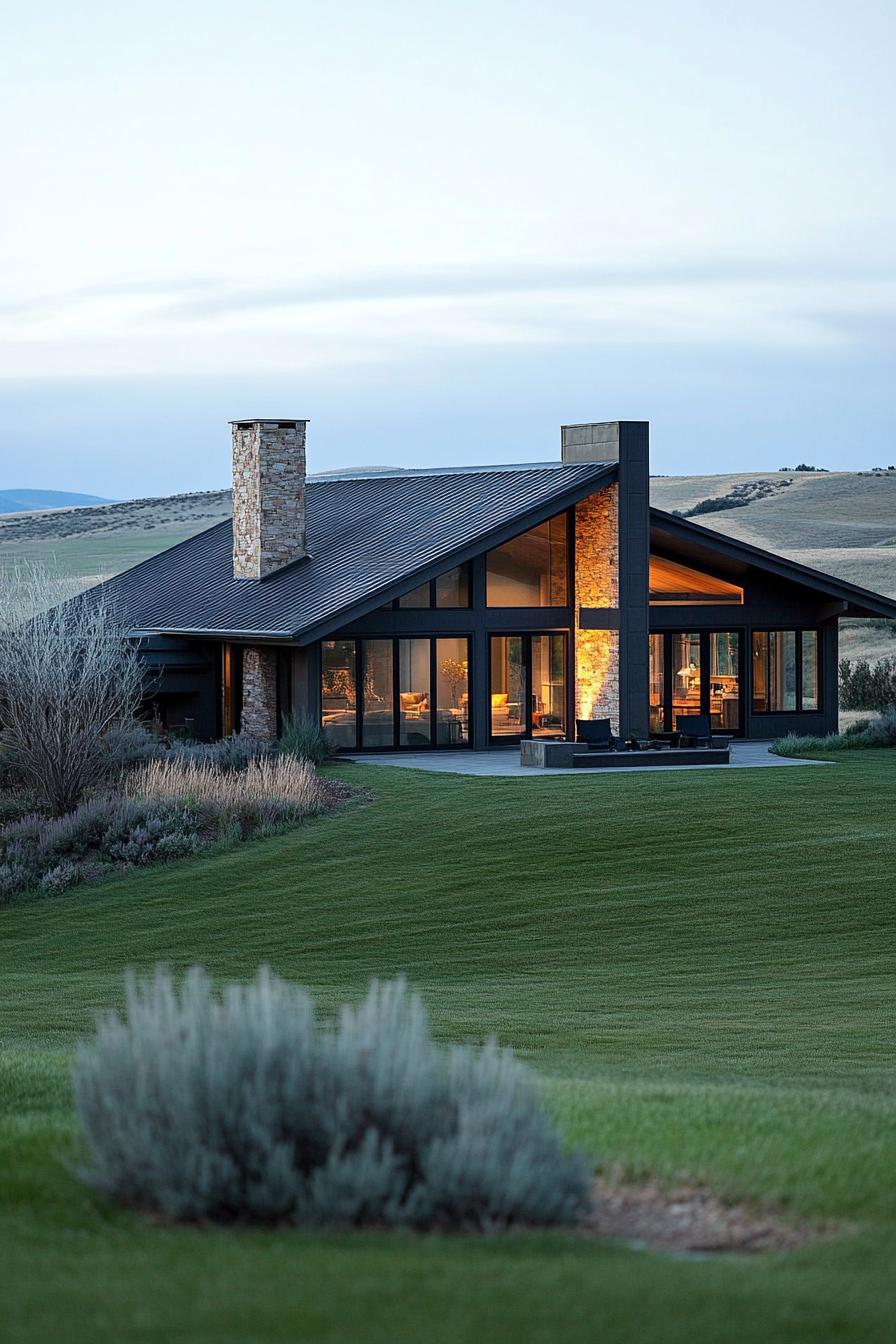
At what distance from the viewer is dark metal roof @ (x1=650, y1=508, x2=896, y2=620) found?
31266 millimetres

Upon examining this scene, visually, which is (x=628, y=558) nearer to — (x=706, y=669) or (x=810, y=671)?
(x=706, y=669)

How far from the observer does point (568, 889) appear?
20.1 meters

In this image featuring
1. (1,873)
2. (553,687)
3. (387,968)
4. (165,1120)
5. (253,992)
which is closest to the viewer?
(165,1120)

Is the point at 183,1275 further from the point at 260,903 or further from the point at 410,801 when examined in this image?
the point at 410,801

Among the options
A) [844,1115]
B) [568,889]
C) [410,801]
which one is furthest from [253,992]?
[410,801]

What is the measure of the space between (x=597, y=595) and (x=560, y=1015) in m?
16.8

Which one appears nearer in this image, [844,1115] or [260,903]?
[844,1115]

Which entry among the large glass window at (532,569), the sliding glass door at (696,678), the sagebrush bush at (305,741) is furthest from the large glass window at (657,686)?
the sagebrush bush at (305,741)

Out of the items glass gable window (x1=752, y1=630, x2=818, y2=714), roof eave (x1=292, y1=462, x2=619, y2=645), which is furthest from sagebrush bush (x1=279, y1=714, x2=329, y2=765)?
glass gable window (x1=752, y1=630, x2=818, y2=714)

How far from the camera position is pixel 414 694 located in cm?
3020

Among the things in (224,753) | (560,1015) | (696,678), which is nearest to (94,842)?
(224,753)

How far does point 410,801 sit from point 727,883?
18.6 feet

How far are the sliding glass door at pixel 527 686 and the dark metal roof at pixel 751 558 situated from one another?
109 inches

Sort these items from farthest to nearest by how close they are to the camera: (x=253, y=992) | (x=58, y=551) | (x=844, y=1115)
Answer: (x=58, y=551) < (x=844, y=1115) < (x=253, y=992)
